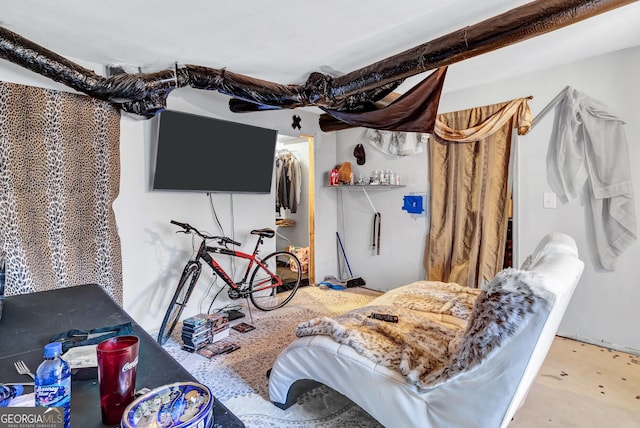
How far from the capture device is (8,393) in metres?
0.81

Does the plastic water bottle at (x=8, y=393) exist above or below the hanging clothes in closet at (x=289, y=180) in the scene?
below

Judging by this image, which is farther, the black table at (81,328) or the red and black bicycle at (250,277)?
the red and black bicycle at (250,277)

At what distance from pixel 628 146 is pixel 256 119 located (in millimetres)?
3522

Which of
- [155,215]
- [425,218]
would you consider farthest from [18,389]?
[425,218]

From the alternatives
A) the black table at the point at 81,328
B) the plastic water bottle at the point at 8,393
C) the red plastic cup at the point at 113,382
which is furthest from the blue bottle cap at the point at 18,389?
the red plastic cup at the point at 113,382

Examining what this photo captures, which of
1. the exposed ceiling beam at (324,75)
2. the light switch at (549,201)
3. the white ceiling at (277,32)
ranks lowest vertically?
the light switch at (549,201)

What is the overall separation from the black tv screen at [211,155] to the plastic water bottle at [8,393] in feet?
8.24

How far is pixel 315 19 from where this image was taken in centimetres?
217

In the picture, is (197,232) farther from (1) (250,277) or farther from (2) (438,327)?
(2) (438,327)

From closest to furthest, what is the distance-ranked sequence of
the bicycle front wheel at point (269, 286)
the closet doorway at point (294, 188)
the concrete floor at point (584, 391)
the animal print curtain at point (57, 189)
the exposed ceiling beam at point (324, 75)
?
the exposed ceiling beam at point (324, 75) → the concrete floor at point (584, 391) → the animal print curtain at point (57, 189) → the bicycle front wheel at point (269, 286) → the closet doorway at point (294, 188)

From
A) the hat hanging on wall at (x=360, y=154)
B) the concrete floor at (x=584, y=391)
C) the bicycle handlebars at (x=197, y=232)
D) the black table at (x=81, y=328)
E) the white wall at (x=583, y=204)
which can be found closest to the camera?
the black table at (x=81, y=328)

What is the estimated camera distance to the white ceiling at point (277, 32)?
79.4 inches

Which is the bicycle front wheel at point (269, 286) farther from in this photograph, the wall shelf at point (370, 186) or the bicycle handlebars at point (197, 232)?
the wall shelf at point (370, 186)

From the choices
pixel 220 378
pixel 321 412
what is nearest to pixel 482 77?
pixel 321 412
